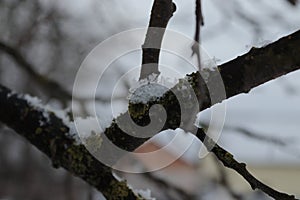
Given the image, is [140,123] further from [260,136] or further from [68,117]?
[260,136]

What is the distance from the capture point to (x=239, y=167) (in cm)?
49

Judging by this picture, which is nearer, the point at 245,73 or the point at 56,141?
the point at 245,73

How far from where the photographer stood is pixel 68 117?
788mm

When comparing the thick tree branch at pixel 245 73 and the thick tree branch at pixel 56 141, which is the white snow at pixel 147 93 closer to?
the thick tree branch at pixel 245 73

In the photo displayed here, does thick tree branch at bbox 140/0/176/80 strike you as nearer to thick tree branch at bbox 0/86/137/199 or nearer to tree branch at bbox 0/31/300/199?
tree branch at bbox 0/31/300/199

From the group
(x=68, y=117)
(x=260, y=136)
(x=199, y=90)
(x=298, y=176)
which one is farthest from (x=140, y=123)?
(x=298, y=176)

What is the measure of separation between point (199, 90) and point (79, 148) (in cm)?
23

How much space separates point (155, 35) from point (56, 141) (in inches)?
9.6

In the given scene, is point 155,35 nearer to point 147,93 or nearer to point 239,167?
point 147,93

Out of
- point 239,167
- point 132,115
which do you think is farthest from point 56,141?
point 239,167

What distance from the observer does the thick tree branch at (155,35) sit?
557 millimetres

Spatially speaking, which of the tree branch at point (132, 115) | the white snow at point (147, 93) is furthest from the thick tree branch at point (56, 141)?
the white snow at point (147, 93)

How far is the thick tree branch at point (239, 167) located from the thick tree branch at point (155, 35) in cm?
10

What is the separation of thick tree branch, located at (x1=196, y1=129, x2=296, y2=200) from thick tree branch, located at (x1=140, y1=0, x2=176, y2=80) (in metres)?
0.10
